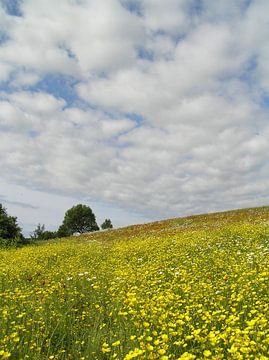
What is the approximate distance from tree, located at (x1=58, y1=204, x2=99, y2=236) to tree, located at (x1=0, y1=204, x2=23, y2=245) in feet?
153

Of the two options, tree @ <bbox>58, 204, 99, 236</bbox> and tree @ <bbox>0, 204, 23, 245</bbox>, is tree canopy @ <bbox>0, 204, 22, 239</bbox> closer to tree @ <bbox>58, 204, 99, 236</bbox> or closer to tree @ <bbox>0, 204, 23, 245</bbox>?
tree @ <bbox>0, 204, 23, 245</bbox>

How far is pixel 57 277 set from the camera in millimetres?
10984

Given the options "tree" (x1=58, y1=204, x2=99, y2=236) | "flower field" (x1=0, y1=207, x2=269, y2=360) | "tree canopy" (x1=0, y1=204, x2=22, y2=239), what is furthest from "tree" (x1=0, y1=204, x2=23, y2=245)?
"tree" (x1=58, y1=204, x2=99, y2=236)

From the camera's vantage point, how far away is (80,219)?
79875 millimetres

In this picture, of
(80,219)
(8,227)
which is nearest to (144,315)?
(8,227)

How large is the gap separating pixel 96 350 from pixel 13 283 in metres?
5.59

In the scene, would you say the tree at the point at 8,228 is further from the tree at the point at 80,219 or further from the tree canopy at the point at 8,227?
the tree at the point at 80,219

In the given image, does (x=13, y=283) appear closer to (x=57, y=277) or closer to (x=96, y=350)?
(x=57, y=277)

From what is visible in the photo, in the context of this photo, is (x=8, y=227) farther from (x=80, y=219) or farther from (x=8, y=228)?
(x=80, y=219)

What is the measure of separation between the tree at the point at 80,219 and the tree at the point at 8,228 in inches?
1836

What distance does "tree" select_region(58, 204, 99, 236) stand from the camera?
7916 centimetres

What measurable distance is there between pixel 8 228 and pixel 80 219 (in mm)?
48558

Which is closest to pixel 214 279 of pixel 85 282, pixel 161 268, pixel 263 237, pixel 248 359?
pixel 161 268

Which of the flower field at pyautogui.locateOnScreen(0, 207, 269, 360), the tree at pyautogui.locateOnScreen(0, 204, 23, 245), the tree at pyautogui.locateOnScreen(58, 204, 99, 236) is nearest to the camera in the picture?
the flower field at pyautogui.locateOnScreen(0, 207, 269, 360)
